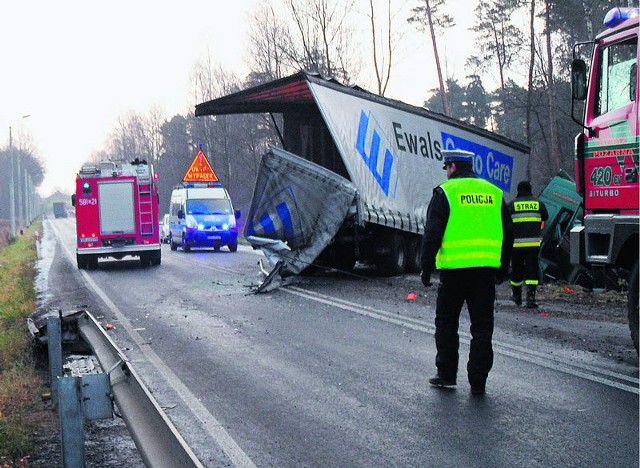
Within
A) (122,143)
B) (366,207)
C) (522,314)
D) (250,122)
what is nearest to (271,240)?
(366,207)

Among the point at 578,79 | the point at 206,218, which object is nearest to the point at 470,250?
the point at 578,79

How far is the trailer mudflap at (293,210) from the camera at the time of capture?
16719mm

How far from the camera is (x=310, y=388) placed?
747cm

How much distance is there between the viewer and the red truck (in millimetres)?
8016

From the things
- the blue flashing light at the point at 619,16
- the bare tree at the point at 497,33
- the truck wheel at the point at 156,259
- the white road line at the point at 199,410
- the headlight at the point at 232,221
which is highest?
the bare tree at the point at 497,33

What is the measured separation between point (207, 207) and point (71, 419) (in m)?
29.1

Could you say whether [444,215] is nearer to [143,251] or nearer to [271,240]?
[271,240]

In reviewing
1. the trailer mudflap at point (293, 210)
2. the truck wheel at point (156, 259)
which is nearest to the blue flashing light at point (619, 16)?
the trailer mudflap at point (293, 210)

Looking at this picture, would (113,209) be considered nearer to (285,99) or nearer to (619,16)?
(285,99)

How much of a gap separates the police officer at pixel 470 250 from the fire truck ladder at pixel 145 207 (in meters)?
18.6

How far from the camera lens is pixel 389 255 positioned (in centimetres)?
1878

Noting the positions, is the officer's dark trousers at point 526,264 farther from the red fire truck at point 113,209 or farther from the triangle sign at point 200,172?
the triangle sign at point 200,172

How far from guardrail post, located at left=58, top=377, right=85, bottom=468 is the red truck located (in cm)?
514

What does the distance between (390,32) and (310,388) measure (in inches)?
1317
